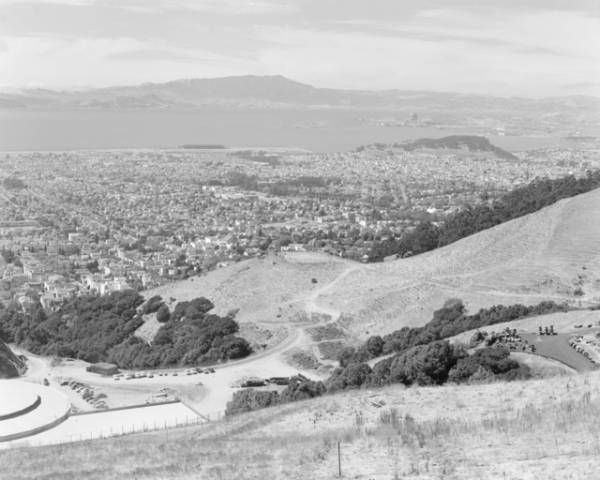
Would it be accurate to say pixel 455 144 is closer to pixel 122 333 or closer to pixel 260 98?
pixel 260 98

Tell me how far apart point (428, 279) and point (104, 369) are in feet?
28.1

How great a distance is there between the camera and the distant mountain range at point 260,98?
127 m

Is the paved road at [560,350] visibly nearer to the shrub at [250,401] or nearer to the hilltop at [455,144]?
the shrub at [250,401]

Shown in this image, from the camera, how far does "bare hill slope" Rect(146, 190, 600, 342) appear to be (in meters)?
20.5

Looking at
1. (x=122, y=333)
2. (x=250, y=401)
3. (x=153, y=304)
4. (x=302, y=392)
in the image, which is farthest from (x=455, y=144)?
(x=302, y=392)

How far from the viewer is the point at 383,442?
7.70 metres

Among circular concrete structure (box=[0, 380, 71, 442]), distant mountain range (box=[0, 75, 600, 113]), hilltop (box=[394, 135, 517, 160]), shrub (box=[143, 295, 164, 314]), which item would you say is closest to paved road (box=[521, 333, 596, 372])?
circular concrete structure (box=[0, 380, 71, 442])

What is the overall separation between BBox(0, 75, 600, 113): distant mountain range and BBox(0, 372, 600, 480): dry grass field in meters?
114

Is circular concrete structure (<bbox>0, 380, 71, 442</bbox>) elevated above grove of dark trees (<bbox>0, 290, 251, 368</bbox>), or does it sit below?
above

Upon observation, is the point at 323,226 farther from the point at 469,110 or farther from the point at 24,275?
the point at 469,110

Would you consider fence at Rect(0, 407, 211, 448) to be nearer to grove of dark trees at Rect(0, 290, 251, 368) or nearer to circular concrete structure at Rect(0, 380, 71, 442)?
circular concrete structure at Rect(0, 380, 71, 442)

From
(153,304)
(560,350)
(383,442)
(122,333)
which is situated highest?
(383,442)

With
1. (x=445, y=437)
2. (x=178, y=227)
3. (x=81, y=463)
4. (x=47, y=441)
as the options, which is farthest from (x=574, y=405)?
(x=178, y=227)

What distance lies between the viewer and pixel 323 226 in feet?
151
